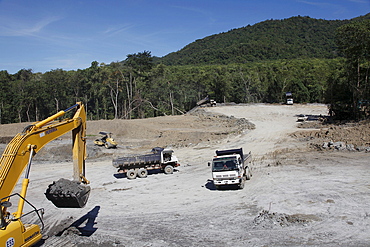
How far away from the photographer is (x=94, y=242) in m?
11.8

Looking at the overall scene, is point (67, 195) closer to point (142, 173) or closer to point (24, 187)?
point (24, 187)

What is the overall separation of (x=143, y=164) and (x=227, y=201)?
868cm

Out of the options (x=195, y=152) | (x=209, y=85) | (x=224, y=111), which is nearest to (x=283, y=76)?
(x=209, y=85)

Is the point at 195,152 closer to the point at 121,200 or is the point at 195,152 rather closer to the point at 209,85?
the point at 121,200

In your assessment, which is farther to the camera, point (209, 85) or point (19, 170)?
point (209, 85)

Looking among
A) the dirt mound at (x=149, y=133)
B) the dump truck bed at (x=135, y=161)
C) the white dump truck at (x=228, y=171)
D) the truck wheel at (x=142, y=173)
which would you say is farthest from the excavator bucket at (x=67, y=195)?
the dirt mound at (x=149, y=133)

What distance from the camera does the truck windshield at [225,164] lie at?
18.2 metres

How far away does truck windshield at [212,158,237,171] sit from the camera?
59.9 ft

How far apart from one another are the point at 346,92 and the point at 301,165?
96.4 ft

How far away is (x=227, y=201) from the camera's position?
16594 millimetres

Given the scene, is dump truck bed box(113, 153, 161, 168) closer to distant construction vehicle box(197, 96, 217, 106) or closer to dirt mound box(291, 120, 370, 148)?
dirt mound box(291, 120, 370, 148)

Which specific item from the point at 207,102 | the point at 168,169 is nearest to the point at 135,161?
the point at 168,169

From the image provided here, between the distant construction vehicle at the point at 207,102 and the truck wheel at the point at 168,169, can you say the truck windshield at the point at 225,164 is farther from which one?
the distant construction vehicle at the point at 207,102

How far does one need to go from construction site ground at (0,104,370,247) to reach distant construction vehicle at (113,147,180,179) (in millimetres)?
674
